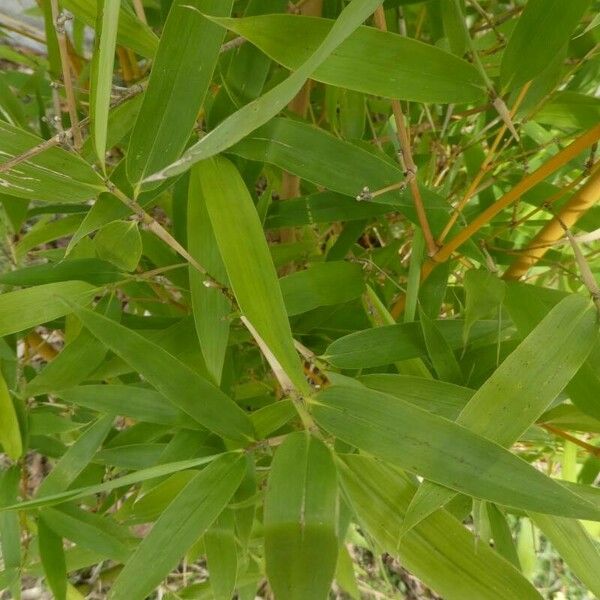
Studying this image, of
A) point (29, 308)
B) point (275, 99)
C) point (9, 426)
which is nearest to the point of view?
point (275, 99)

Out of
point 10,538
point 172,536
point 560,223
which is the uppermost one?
point 560,223

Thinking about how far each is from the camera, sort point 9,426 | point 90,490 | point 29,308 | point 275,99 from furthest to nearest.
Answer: point 9,426
point 29,308
point 90,490
point 275,99

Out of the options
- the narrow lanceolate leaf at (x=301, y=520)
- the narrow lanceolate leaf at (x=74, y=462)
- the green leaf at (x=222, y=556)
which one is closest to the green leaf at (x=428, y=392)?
the narrow lanceolate leaf at (x=301, y=520)

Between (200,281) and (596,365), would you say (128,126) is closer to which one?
(200,281)

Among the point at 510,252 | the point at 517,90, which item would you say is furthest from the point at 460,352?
the point at 517,90

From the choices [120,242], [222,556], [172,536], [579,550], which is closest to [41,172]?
[120,242]

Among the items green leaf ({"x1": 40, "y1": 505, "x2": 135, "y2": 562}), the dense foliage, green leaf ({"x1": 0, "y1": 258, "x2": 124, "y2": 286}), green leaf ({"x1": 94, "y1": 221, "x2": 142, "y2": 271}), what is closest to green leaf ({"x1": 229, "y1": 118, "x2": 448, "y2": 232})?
the dense foliage

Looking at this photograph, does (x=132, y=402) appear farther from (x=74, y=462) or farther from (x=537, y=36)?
(x=537, y=36)
